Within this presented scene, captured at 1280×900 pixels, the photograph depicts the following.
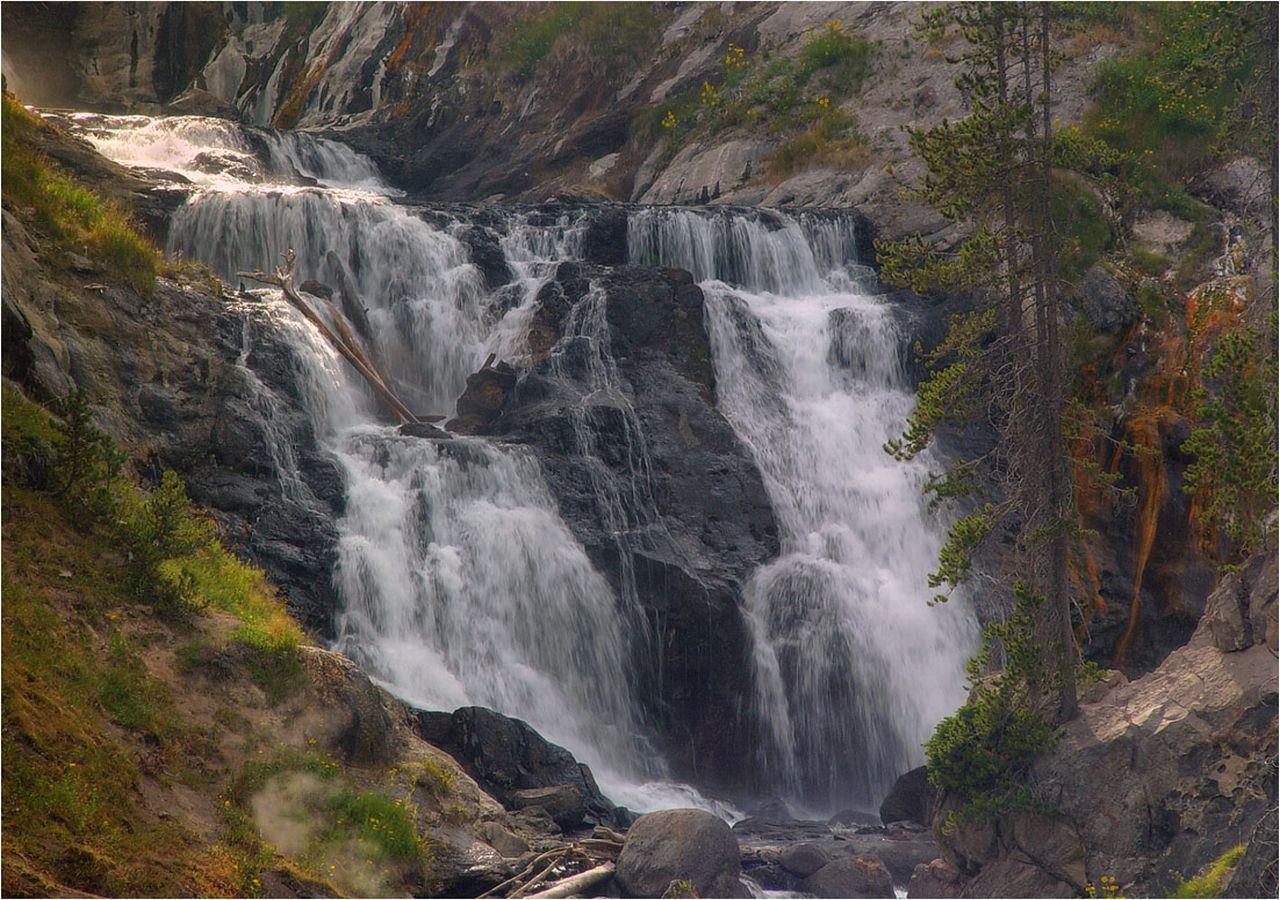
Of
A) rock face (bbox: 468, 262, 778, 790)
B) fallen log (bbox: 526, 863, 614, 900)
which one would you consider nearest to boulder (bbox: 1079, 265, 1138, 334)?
rock face (bbox: 468, 262, 778, 790)

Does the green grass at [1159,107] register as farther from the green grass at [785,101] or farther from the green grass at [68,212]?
the green grass at [68,212]

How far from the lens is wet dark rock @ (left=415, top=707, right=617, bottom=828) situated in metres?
15.3

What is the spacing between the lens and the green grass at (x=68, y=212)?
17.4m

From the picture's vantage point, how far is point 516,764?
1595 centimetres

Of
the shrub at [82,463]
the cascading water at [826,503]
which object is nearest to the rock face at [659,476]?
the cascading water at [826,503]

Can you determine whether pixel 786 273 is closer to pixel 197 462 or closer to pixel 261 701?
pixel 197 462

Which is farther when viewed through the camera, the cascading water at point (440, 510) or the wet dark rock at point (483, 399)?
the wet dark rock at point (483, 399)

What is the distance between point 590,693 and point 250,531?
6.34 m

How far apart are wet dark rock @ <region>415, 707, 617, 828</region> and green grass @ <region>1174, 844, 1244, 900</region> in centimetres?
740

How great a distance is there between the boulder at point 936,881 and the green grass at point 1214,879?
9.49ft

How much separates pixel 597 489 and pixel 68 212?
10234 mm

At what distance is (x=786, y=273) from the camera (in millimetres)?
29688

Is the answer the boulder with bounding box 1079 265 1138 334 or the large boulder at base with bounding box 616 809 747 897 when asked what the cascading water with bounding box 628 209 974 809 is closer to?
the boulder with bounding box 1079 265 1138 334

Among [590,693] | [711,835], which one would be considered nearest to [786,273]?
[590,693]
